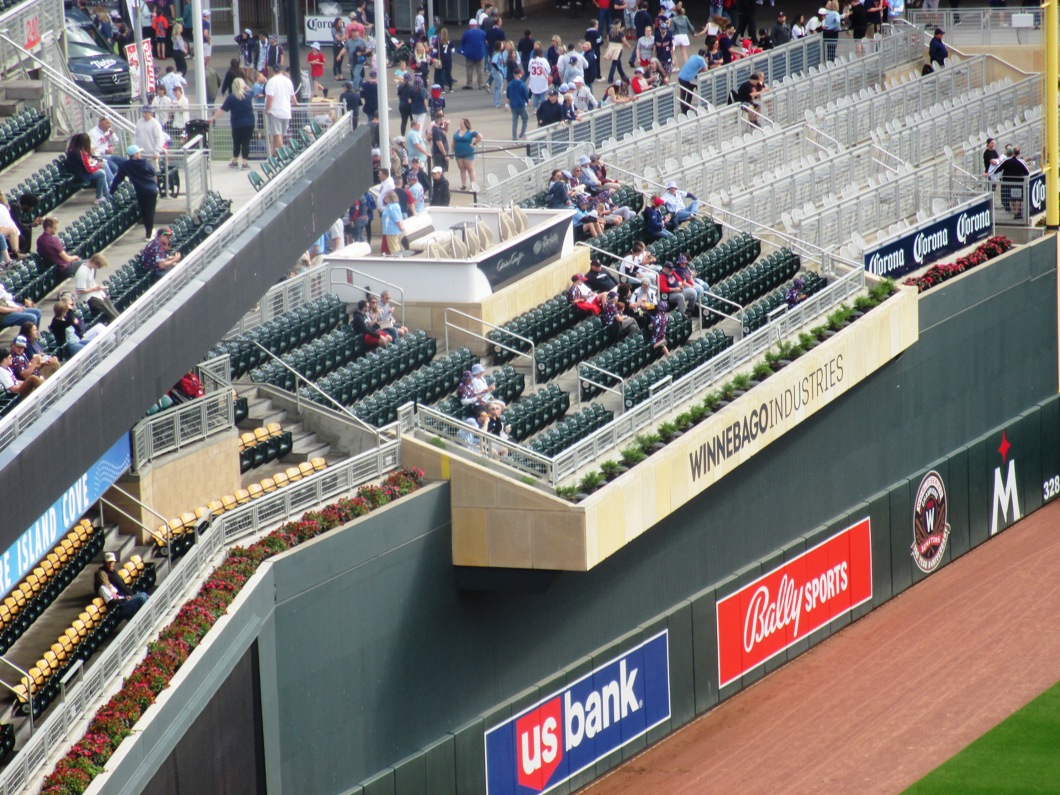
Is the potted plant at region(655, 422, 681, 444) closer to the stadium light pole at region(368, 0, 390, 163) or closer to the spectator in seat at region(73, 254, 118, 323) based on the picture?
the spectator in seat at region(73, 254, 118, 323)

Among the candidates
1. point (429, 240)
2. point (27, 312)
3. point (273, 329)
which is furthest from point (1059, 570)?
point (27, 312)

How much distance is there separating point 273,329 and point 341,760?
572cm

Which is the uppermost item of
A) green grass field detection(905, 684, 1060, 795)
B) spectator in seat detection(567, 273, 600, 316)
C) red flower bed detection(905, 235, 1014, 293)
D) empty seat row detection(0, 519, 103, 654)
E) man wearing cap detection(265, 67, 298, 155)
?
man wearing cap detection(265, 67, 298, 155)

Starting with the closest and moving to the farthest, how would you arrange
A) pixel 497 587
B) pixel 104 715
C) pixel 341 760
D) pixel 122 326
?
pixel 104 715 → pixel 122 326 → pixel 341 760 → pixel 497 587

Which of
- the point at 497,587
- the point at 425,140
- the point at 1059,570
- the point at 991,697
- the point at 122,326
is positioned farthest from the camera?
the point at 425,140

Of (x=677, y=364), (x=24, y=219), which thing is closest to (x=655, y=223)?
(x=677, y=364)

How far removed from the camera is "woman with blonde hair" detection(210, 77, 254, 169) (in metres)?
23.5

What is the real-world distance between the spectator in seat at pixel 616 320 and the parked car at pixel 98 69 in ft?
34.8

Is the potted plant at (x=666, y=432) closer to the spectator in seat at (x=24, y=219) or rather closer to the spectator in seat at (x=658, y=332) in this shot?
the spectator in seat at (x=658, y=332)

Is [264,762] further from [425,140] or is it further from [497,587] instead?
[425,140]

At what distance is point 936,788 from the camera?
21641 mm

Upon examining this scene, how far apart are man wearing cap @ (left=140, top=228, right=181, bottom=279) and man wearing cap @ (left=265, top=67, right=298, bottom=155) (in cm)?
372

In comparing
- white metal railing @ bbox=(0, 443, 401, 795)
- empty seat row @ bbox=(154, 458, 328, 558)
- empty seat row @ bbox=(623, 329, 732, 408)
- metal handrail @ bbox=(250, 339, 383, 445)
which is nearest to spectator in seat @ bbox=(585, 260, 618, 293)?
empty seat row @ bbox=(623, 329, 732, 408)

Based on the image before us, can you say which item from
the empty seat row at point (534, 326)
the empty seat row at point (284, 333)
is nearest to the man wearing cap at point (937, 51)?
the empty seat row at point (534, 326)
